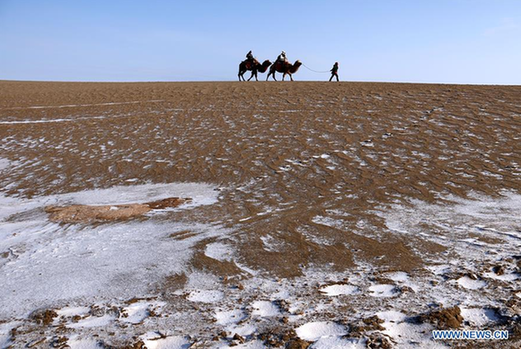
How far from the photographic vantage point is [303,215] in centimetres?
618

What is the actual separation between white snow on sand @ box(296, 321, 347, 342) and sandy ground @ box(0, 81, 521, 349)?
0.05ft

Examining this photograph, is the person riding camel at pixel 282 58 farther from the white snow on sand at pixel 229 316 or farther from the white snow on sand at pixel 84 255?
the white snow on sand at pixel 229 316

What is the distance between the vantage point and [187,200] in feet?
23.5

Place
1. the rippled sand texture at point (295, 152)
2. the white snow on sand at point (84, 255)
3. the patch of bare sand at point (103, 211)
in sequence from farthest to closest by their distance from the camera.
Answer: the patch of bare sand at point (103, 211), the rippled sand texture at point (295, 152), the white snow on sand at point (84, 255)

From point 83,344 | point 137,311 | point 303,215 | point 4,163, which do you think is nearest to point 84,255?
point 137,311

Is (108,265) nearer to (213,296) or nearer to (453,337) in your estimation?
(213,296)

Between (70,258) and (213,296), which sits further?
(70,258)

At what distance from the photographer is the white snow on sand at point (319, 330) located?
3217mm

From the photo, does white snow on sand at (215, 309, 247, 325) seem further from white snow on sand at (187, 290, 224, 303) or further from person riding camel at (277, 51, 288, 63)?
person riding camel at (277, 51, 288, 63)

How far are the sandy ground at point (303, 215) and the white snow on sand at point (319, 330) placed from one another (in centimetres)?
1

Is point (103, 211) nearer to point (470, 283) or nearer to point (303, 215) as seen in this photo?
point (303, 215)

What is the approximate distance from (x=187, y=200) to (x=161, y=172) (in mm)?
2084

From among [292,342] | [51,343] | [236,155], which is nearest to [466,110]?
[236,155]

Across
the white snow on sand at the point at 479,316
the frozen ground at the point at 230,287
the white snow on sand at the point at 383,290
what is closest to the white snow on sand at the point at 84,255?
the frozen ground at the point at 230,287
